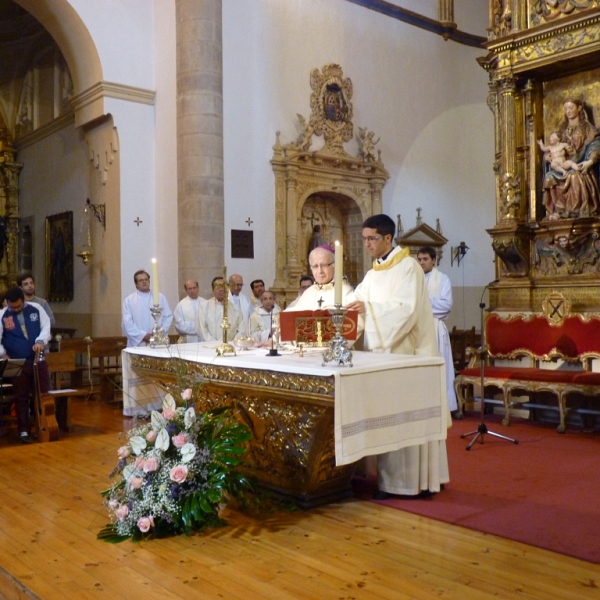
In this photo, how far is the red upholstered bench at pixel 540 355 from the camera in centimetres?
725

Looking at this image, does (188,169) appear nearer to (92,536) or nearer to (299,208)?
(299,208)

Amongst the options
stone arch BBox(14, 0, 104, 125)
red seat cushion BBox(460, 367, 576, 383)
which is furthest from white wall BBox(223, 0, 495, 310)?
red seat cushion BBox(460, 367, 576, 383)

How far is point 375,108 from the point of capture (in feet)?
45.4

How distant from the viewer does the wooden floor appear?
10.6ft

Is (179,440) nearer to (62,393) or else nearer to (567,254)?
(62,393)

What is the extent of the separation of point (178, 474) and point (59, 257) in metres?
11.0

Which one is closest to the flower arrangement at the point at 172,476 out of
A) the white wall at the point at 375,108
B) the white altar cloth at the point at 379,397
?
the white altar cloth at the point at 379,397

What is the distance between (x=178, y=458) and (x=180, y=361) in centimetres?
68

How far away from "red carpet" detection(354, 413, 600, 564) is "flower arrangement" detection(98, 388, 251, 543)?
115 cm

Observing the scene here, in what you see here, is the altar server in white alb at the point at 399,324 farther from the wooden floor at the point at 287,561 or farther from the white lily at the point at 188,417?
the white lily at the point at 188,417

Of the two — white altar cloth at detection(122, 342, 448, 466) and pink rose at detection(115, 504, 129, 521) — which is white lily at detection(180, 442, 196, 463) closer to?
pink rose at detection(115, 504, 129, 521)

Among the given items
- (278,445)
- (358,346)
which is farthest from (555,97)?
(278,445)

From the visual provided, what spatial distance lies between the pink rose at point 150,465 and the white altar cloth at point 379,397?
75 centimetres

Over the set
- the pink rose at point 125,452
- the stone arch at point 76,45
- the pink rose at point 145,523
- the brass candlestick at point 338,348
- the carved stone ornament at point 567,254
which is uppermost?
the stone arch at point 76,45
